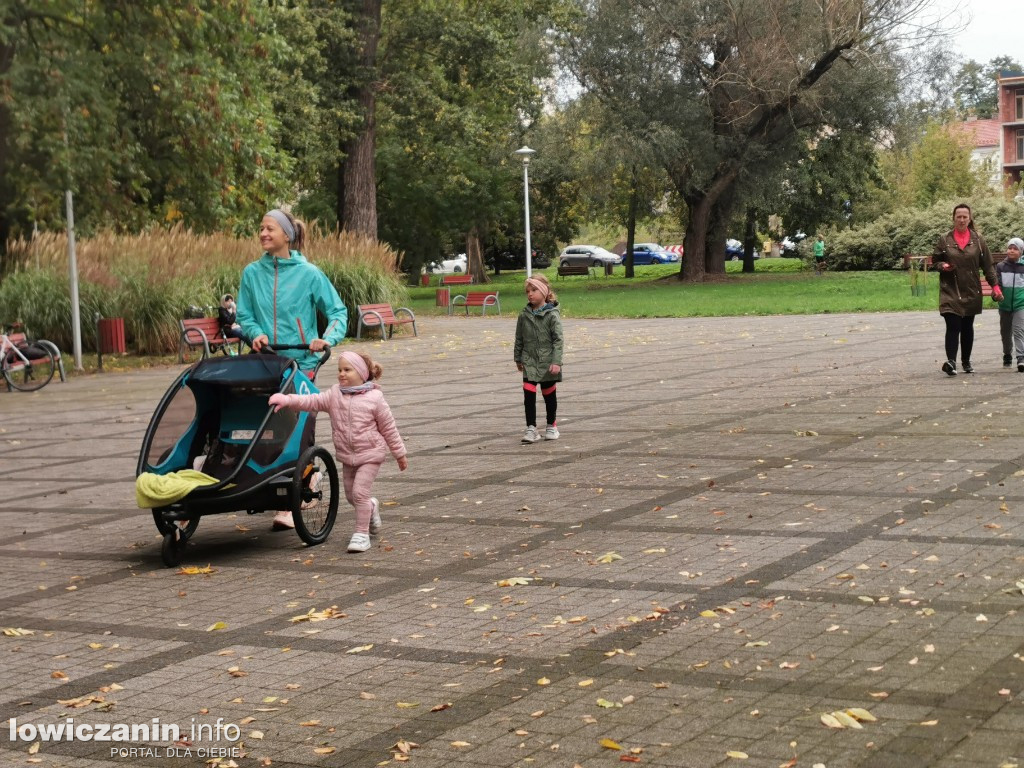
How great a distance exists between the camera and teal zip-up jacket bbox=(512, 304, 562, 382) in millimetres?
12234

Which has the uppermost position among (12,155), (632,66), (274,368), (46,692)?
(632,66)

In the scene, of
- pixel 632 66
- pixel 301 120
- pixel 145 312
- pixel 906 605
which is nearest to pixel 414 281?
pixel 632 66

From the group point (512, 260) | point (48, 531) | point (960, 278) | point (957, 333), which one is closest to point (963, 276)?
point (960, 278)

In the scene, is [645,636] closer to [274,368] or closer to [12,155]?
[274,368]

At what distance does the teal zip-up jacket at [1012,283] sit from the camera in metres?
16.2

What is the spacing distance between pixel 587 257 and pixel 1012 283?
68.0 m

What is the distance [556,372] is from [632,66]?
1386 inches

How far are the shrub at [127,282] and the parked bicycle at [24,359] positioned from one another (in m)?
3.56

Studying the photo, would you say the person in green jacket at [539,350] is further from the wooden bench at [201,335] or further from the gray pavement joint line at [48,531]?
the wooden bench at [201,335]

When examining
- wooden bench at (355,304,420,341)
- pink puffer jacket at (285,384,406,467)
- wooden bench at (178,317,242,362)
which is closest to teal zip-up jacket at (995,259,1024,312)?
pink puffer jacket at (285,384,406,467)

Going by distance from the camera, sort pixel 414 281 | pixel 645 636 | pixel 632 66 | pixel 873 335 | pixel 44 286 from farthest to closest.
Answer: pixel 414 281 < pixel 632 66 < pixel 44 286 < pixel 873 335 < pixel 645 636

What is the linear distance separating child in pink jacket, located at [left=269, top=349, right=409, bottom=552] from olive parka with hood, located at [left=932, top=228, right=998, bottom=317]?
916cm

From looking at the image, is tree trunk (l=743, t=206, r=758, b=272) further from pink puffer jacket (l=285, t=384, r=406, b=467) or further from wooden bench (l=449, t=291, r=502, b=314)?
pink puffer jacket (l=285, t=384, r=406, b=467)

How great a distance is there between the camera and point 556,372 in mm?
12266
